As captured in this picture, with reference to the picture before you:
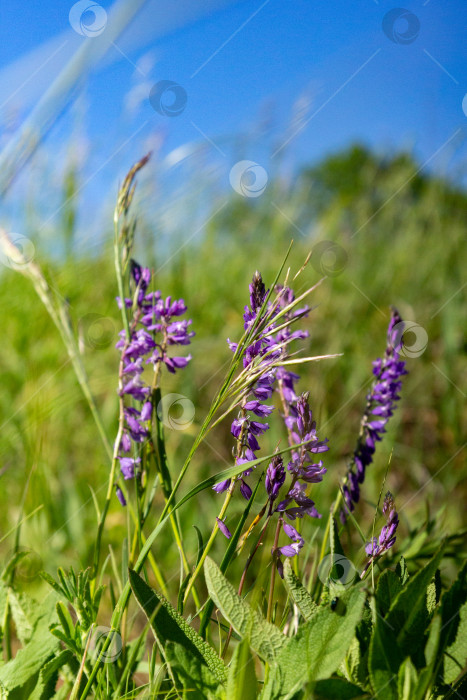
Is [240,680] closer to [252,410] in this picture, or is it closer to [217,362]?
[252,410]

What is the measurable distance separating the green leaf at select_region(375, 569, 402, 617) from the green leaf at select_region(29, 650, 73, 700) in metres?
0.33

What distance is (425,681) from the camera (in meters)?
0.48

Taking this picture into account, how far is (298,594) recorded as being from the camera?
0.59 metres

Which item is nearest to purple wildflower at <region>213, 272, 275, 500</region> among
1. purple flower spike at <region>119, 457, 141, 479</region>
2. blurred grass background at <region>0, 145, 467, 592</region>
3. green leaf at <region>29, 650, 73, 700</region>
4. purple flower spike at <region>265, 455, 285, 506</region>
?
purple flower spike at <region>265, 455, 285, 506</region>

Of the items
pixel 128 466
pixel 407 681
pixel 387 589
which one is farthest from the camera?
pixel 128 466

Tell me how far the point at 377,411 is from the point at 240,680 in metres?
0.38

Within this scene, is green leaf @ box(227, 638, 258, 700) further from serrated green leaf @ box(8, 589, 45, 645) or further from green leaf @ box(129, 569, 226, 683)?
serrated green leaf @ box(8, 589, 45, 645)

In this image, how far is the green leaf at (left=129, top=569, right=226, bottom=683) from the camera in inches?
21.2

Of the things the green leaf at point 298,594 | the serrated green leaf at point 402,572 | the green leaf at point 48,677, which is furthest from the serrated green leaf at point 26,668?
the serrated green leaf at point 402,572

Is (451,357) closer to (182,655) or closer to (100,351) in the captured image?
(100,351)

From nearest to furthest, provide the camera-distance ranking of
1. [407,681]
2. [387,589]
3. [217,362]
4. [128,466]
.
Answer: [407,681] < [387,589] < [128,466] < [217,362]

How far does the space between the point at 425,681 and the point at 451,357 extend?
183 centimetres

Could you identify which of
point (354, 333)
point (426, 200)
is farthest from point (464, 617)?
point (426, 200)

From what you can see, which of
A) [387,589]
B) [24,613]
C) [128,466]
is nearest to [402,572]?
[387,589]
